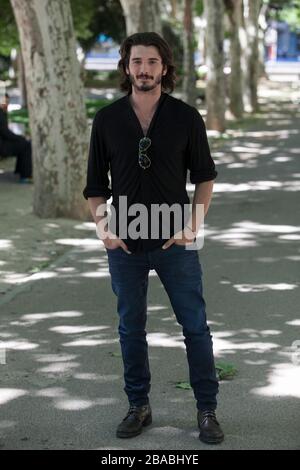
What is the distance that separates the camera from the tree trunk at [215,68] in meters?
25.7

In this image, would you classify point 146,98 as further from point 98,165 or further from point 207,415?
point 207,415

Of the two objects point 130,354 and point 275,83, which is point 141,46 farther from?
point 275,83

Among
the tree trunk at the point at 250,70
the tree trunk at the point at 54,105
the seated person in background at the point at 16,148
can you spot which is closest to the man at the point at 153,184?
the tree trunk at the point at 54,105

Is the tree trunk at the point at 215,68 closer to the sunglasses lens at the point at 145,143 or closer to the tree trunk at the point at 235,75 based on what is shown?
the tree trunk at the point at 235,75

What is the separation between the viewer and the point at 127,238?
5.15 m

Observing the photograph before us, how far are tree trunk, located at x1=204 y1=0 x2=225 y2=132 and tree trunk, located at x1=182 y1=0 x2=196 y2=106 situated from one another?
97.6 inches

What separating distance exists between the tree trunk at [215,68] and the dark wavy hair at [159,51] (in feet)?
67.3

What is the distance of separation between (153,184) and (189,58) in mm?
24040

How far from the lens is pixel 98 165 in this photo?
5.21 m

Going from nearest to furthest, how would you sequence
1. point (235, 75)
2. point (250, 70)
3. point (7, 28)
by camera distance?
point (235, 75) → point (7, 28) → point (250, 70)

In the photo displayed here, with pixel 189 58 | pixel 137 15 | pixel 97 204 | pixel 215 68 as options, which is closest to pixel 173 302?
pixel 97 204

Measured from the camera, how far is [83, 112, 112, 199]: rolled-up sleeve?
5148 millimetres

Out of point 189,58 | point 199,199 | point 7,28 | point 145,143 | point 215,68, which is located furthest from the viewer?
point 7,28

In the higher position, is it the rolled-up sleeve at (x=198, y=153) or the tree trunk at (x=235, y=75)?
the rolled-up sleeve at (x=198, y=153)
